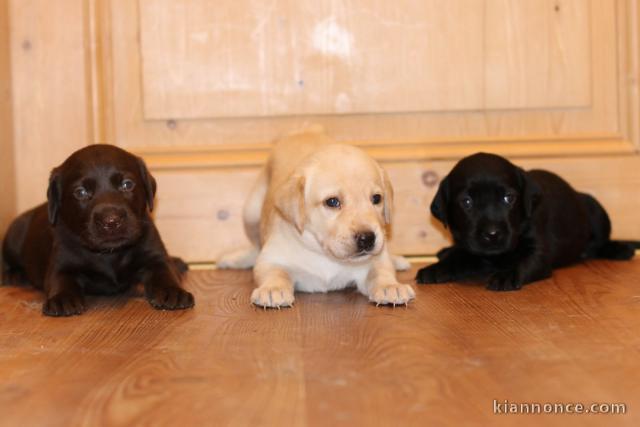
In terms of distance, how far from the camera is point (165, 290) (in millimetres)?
2793

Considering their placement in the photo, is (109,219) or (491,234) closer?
(109,219)

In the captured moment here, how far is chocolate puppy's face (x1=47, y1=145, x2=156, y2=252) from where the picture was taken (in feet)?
9.18

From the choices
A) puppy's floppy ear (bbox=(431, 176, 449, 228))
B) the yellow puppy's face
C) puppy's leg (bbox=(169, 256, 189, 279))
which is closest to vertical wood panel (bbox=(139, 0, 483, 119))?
puppy's floppy ear (bbox=(431, 176, 449, 228))

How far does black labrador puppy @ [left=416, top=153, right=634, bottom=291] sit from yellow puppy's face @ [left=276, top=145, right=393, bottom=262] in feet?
1.16

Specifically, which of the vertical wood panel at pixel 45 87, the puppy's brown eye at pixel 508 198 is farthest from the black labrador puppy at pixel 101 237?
the puppy's brown eye at pixel 508 198

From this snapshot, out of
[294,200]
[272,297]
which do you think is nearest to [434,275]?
[294,200]

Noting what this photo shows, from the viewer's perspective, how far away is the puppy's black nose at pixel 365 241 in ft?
9.08

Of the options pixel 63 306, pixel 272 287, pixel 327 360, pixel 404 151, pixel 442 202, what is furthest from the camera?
pixel 404 151

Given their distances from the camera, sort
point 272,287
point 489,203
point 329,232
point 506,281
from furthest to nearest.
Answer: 1. point 489,203
2. point 506,281
3. point 329,232
4. point 272,287

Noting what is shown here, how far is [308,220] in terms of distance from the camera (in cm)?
297

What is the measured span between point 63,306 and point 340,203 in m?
0.99

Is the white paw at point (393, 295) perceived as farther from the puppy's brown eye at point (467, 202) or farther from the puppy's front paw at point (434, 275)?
the puppy's brown eye at point (467, 202)

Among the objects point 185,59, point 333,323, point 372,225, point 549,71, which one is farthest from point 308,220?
point 549,71

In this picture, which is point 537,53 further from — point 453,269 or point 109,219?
point 109,219
